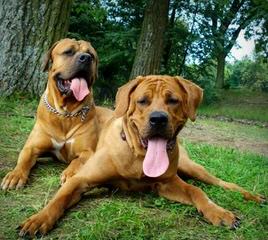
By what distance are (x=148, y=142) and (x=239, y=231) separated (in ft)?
3.12

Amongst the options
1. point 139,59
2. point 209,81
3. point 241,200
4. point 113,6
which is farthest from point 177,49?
point 241,200

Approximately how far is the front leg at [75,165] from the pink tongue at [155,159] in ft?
3.00

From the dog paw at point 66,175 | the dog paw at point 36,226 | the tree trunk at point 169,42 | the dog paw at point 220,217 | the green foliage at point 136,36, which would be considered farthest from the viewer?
the tree trunk at point 169,42

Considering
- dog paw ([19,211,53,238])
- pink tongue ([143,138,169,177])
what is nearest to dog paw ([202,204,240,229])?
pink tongue ([143,138,169,177])

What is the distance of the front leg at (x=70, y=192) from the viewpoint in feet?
10.6

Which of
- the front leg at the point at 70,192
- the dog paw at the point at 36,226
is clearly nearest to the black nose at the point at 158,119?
the front leg at the point at 70,192

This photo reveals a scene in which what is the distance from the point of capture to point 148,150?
379cm

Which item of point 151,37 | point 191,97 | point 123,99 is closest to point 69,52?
point 123,99

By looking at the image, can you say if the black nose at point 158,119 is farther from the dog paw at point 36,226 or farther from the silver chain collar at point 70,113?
the silver chain collar at point 70,113

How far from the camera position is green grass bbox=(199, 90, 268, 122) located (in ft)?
53.1

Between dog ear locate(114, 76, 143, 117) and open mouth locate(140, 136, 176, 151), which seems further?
dog ear locate(114, 76, 143, 117)

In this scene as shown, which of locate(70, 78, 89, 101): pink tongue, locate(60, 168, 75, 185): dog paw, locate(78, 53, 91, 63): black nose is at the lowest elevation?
locate(60, 168, 75, 185): dog paw

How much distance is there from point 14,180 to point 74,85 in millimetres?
1325

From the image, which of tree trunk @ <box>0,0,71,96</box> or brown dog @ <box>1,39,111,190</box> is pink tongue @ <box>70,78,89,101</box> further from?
tree trunk @ <box>0,0,71,96</box>
